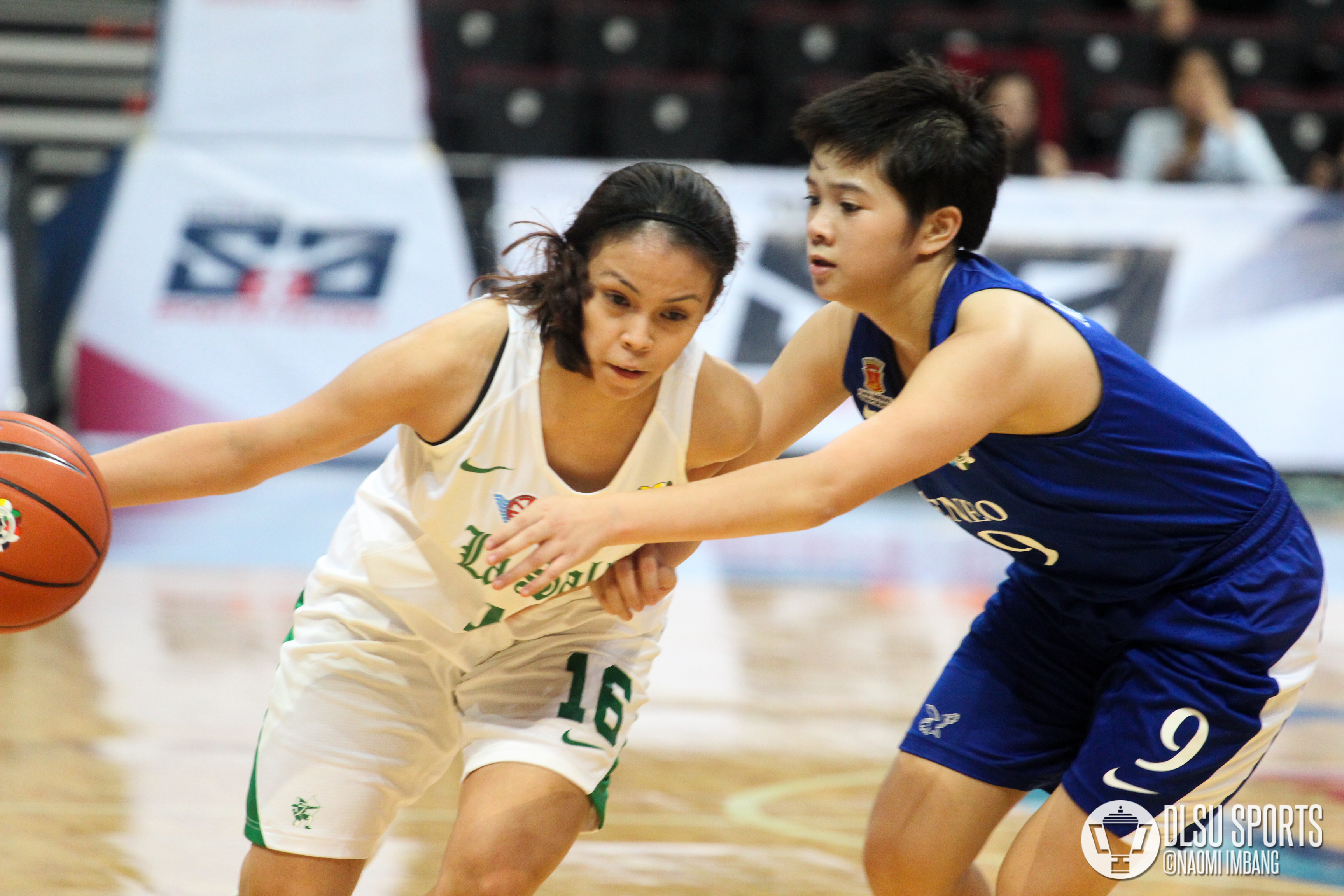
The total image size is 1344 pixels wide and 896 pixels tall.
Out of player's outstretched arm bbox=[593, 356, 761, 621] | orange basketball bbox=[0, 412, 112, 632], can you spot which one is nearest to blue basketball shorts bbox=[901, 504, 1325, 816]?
player's outstretched arm bbox=[593, 356, 761, 621]

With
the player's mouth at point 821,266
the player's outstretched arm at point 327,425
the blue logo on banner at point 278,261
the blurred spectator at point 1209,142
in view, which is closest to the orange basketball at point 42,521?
the player's outstretched arm at point 327,425

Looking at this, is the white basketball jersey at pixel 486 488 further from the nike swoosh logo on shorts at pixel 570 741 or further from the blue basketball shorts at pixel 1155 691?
the blue basketball shorts at pixel 1155 691

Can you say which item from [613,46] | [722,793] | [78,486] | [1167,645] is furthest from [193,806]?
[613,46]

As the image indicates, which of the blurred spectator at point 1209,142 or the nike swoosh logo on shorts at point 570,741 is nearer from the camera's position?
the nike swoosh logo on shorts at point 570,741

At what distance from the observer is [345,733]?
8.82 ft

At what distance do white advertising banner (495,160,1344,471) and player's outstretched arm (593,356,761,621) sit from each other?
554 centimetres

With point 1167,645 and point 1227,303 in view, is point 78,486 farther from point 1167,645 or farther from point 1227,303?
point 1227,303

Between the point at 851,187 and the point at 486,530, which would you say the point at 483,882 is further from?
the point at 851,187

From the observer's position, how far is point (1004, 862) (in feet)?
8.89

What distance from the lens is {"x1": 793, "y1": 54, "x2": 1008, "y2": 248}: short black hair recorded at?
262cm

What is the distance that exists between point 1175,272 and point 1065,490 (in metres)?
6.29

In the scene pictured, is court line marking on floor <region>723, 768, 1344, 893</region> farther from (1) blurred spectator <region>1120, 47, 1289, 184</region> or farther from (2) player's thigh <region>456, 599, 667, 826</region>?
(1) blurred spectator <region>1120, 47, 1289, 184</region>

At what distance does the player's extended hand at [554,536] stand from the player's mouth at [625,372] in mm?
347

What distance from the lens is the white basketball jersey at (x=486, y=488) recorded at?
262cm
